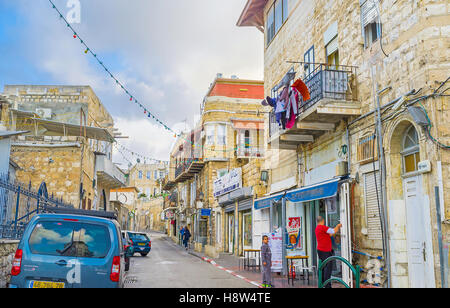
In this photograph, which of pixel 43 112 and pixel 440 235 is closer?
pixel 440 235

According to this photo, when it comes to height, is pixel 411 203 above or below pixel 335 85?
below

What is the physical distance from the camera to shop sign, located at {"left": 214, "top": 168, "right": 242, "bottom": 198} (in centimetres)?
2464

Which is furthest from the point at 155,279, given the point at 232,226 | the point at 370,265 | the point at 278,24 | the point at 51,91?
the point at 51,91

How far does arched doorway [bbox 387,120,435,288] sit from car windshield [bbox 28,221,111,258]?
6186 mm

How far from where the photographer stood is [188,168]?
120 ft

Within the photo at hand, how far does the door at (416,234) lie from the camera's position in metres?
8.86

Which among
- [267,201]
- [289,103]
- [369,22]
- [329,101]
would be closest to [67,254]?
[329,101]

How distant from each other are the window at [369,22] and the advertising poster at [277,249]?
615 centimetres

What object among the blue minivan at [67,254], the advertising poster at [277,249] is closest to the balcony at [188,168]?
the advertising poster at [277,249]

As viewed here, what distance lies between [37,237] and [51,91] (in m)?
22.5

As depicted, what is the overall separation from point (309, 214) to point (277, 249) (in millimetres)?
2578

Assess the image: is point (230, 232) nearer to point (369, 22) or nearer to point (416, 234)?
point (369, 22)

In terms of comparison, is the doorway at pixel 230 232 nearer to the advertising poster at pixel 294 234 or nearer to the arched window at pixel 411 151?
the advertising poster at pixel 294 234

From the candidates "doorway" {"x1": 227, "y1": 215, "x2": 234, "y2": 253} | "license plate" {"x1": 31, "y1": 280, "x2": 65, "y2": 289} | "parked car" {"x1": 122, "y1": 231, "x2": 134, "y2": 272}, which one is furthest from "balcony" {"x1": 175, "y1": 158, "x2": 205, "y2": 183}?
"license plate" {"x1": 31, "y1": 280, "x2": 65, "y2": 289}
